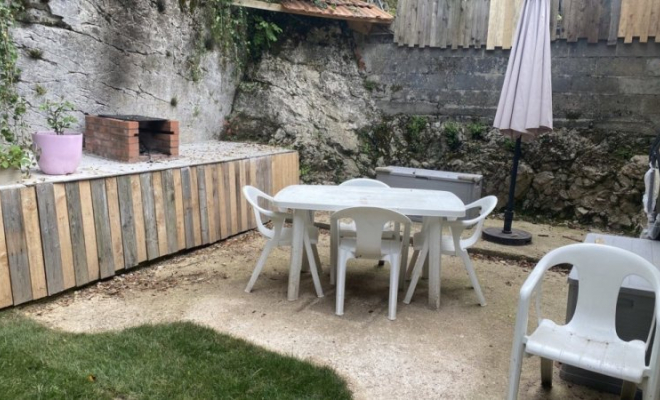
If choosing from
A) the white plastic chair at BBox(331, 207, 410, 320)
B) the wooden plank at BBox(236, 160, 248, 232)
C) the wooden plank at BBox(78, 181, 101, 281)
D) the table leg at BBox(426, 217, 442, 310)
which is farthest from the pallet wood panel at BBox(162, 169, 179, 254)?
the table leg at BBox(426, 217, 442, 310)

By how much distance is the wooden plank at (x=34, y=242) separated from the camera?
10.3 ft

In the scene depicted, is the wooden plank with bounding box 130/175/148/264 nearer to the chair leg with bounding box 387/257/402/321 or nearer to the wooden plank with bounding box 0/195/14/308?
the wooden plank with bounding box 0/195/14/308

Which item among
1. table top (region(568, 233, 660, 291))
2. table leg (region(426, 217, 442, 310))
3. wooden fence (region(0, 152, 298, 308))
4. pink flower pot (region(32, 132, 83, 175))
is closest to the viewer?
table top (region(568, 233, 660, 291))

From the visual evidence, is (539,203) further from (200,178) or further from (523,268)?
(200,178)

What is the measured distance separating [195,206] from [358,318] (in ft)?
6.81

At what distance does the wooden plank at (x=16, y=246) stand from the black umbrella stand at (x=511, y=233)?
4.04m

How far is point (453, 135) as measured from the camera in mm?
6078

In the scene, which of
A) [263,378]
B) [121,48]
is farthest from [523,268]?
[121,48]

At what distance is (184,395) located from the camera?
2.25 meters

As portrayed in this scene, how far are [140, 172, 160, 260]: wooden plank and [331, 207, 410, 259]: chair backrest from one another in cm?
177

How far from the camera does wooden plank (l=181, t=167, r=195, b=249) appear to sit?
4.39 metres

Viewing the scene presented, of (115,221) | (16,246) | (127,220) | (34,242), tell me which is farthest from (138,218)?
(16,246)

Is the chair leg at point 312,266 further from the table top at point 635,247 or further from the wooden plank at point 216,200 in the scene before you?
the table top at point 635,247

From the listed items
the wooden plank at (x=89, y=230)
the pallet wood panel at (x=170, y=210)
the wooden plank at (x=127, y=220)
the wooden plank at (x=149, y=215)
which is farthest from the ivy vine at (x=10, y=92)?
the pallet wood panel at (x=170, y=210)
